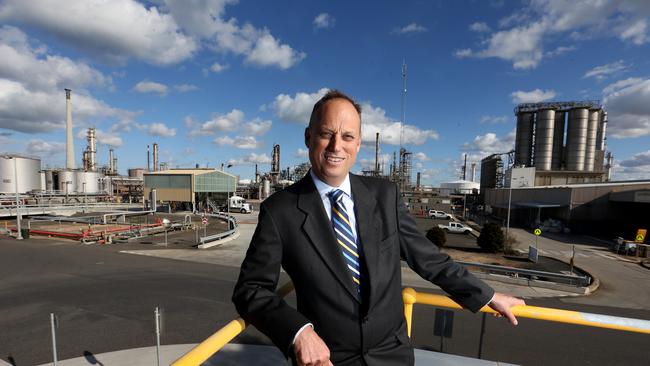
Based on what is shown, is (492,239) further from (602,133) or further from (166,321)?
(602,133)

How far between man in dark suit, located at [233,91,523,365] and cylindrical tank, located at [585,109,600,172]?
2458 inches

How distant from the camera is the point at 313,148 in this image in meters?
1.65

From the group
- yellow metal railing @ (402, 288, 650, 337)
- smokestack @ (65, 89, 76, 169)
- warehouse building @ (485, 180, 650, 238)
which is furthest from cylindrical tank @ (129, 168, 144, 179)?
yellow metal railing @ (402, 288, 650, 337)

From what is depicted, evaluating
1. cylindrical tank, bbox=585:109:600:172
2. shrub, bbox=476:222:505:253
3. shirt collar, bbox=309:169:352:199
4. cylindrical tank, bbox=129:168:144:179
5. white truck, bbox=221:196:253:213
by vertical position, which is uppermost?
cylindrical tank, bbox=585:109:600:172

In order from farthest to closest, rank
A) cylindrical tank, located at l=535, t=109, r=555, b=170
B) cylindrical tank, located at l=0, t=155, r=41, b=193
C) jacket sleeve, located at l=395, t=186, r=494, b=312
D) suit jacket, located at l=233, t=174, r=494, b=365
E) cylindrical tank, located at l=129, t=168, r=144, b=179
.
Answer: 1. cylindrical tank, located at l=129, t=168, r=144, b=179
2. cylindrical tank, located at l=535, t=109, r=555, b=170
3. cylindrical tank, located at l=0, t=155, r=41, b=193
4. jacket sleeve, located at l=395, t=186, r=494, b=312
5. suit jacket, located at l=233, t=174, r=494, b=365

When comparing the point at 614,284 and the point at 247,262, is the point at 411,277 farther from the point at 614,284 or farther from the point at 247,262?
the point at 247,262

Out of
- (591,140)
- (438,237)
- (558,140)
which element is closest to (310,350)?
(438,237)

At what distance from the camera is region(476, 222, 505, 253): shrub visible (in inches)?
736

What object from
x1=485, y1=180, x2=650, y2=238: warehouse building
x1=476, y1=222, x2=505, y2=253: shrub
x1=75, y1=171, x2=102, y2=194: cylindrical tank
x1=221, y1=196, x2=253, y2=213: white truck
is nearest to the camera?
x1=476, y1=222, x2=505, y2=253: shrub

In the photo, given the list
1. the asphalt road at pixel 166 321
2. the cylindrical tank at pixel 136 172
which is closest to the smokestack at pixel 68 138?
the cylindrical tank at pixel 136 172

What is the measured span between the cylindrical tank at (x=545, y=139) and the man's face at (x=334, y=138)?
59326 mm

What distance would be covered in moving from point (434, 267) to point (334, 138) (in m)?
1.10

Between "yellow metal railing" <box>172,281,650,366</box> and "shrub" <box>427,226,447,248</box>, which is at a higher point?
"yellow metal railing" <box>172,281,650,366</box>

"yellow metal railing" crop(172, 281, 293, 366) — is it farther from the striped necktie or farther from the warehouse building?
the warehouse building
